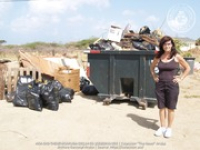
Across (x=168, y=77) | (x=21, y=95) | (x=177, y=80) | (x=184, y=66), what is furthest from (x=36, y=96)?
(x=184, y=66)

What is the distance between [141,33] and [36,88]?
2.81m

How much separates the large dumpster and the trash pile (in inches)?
13.0

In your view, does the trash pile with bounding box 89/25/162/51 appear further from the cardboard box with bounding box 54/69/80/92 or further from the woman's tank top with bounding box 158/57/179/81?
the woman's tank top with bounding box 158/57/179/81

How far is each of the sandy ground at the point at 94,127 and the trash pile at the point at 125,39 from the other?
135 cm

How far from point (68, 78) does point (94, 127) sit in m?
3.07

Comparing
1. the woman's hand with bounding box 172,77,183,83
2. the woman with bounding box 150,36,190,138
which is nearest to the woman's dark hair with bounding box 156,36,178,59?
the woman with bounding box 150,36,190,138

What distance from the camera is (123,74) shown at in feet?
20.3

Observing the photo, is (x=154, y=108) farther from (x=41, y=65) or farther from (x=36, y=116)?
(x=41, y=65)

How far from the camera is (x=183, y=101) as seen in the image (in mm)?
6949

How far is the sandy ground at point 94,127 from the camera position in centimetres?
407

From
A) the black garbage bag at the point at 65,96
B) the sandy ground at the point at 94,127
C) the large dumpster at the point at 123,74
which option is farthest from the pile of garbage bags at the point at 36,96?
the large dumpster at the point at 123,74

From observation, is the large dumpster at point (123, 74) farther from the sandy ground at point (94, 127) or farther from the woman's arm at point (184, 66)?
the woman's arm at point (184, 66)

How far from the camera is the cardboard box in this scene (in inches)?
301

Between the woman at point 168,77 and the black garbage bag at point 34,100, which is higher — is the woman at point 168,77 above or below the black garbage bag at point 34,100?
above
